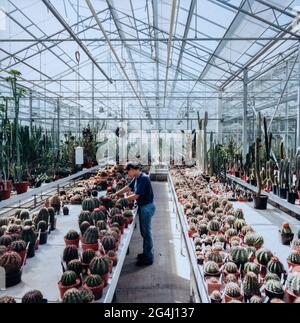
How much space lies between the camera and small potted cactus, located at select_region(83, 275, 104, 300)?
1820 millimetres

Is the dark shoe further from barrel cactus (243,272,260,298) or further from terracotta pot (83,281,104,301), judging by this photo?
barrel cactus (243,272,260,298)

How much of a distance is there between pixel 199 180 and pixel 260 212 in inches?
101

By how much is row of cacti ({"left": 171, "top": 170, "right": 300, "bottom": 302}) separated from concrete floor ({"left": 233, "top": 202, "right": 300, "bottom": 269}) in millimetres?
191

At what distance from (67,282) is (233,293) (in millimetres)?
881

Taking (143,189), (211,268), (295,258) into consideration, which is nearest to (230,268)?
(211,268)

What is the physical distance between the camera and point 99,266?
2.02 meters

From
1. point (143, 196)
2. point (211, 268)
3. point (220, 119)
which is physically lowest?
point (211, 268)

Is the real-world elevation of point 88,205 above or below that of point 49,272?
above

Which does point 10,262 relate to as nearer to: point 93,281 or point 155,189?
point 93,281

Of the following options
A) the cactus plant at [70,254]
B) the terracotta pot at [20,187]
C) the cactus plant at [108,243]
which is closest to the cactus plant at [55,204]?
the terracotta pot at [20,187]

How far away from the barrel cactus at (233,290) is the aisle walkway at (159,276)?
126 cm

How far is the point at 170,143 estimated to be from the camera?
1218 cm
